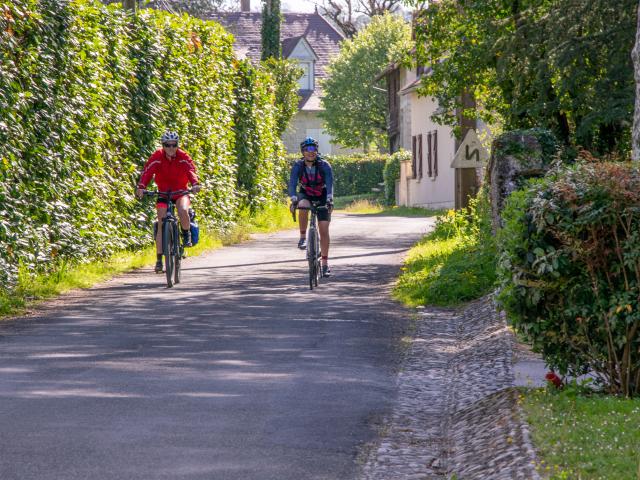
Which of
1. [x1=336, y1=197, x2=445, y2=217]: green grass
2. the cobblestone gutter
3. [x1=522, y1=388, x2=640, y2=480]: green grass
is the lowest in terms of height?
[x1=336, y1=197, x2=445, y2=217]: green grass

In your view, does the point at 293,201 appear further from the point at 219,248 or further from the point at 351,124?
the point at 351,124

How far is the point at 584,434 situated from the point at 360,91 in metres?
66.7

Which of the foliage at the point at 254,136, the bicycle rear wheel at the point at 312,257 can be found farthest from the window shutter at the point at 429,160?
the bicycle rear wheel at the point at 312,257

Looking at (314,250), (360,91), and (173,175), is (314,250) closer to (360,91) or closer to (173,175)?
(173,175)

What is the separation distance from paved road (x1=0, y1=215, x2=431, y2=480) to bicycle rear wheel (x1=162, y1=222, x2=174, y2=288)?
23cm

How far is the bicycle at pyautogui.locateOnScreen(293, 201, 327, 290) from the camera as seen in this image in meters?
15.6

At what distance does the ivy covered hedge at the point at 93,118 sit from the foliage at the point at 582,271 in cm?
692

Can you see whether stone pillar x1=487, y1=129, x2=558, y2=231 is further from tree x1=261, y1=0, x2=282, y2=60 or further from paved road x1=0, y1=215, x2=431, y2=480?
tree x1=261, y1=0, x2=282, y2=60

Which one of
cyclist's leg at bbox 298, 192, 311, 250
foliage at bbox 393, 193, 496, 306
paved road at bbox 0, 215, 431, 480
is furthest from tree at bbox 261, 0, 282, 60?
paved road at bbox 0, 215, 431, 480

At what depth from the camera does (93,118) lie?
16.6 meters

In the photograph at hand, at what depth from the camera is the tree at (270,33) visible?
4603 centimetres

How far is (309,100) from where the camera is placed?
8100 cm

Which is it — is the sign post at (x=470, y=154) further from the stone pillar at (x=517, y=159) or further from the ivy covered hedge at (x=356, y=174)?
the ivy covered hedge at (x=356, y=174)

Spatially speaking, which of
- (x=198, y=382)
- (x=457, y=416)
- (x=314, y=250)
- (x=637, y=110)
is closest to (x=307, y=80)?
(x=314, y=250)
